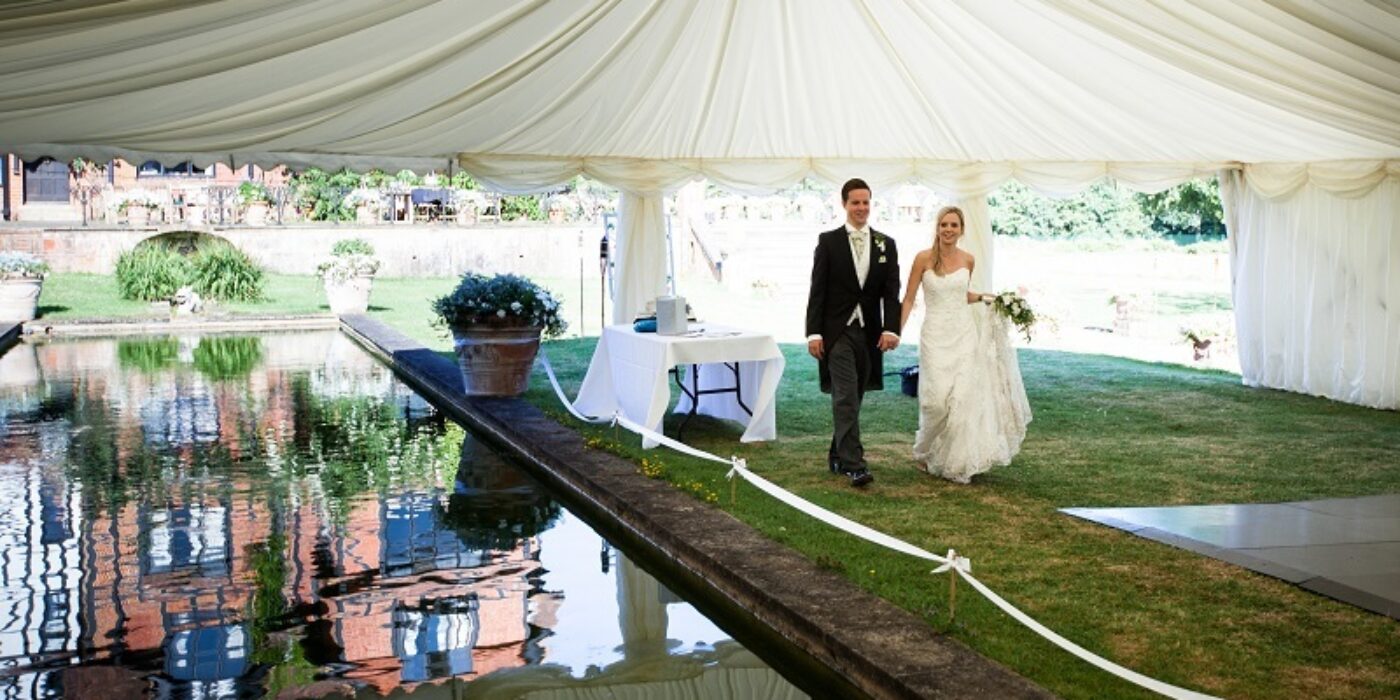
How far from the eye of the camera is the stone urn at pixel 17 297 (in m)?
22.7

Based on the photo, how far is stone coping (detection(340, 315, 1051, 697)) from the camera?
4.96 m

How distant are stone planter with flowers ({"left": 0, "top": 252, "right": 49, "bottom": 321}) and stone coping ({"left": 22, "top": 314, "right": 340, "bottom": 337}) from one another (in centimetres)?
73

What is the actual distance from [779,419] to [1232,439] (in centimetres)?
367

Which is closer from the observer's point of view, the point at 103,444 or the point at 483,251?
the point at 103,444

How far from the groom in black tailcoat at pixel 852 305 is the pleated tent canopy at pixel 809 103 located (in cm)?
148

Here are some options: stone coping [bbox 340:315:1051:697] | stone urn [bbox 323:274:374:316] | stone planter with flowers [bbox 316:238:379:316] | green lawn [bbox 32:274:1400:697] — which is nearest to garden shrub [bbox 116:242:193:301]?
stone planter with flowers [bbox 316:238:379:316]

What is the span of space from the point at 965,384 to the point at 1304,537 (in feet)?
7.56

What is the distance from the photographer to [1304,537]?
7324 mm

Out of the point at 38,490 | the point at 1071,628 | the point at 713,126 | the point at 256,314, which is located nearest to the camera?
the point at 1071,628

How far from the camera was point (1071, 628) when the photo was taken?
18.4ft

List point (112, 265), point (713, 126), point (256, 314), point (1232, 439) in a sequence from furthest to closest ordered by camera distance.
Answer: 1. point (112, 265)
2. point (256, 314)
3. point (713, 126)
4. point (1232, 439)

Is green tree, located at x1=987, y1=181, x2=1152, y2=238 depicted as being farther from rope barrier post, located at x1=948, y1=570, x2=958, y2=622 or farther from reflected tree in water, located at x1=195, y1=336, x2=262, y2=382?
rope barrier post, located at x1=948, y1=570, x2=958, y2=622

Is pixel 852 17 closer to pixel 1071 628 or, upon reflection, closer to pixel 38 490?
pixel 1071 628

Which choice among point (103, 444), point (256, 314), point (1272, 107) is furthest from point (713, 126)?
point (256, 314)
